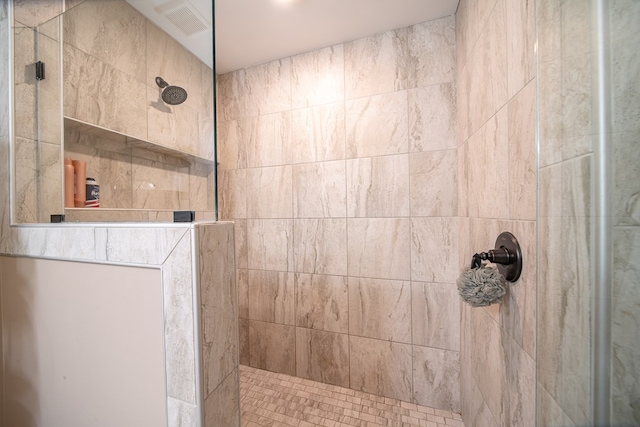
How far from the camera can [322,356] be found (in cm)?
151

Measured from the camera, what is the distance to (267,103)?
1.65 metres

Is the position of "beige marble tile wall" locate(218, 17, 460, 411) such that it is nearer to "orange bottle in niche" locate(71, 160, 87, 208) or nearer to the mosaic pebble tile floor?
the mosaic pebble tile floor

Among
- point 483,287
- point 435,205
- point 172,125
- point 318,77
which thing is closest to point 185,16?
point 172,125

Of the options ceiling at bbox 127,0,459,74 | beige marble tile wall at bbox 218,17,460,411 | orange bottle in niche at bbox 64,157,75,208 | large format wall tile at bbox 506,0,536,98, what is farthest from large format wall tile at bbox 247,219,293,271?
large format wall tile at bbox 506,0,536,98

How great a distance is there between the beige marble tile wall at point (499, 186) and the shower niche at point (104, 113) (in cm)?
97

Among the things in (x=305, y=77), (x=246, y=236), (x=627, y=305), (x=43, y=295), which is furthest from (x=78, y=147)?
(x=627, y=305)

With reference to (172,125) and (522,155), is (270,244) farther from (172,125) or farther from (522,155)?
(522,155)

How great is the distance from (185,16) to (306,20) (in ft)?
2.79

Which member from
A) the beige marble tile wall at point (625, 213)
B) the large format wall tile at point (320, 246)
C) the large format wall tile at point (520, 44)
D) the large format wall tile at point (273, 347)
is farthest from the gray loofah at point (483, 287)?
the large format wall tile at point (273, 347)

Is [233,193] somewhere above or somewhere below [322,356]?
above

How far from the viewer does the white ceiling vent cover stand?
665 millimetres

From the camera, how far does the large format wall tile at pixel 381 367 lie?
1336 mm

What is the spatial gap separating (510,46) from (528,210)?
1.65ft

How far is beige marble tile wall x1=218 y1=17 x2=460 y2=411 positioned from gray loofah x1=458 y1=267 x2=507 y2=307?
2.08ft
